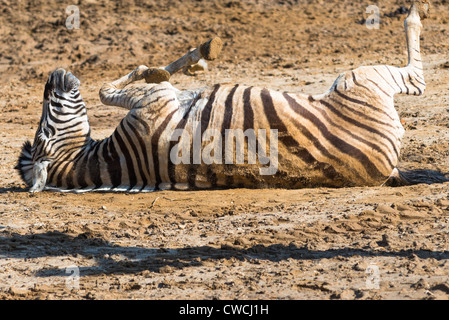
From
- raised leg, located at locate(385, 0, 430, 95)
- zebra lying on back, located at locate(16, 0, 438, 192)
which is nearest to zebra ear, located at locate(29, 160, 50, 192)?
zebra lying on back, located at locate(16, 0, 438, 192)

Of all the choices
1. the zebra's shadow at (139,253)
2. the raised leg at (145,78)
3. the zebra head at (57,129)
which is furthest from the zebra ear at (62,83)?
the zebra's shadow at (139,253)

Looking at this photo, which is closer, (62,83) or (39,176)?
(39,176)

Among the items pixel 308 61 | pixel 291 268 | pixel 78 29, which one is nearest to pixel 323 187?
pixel 291 268

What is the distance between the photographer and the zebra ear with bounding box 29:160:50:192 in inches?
263

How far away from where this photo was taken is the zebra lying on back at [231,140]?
20.2 ft

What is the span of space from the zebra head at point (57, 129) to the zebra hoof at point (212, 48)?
1.41 meters

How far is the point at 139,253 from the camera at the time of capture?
5043 mm

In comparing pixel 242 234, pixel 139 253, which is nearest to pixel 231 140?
pixel 242 234

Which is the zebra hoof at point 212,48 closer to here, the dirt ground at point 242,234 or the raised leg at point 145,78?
the raised leg at point 145,78

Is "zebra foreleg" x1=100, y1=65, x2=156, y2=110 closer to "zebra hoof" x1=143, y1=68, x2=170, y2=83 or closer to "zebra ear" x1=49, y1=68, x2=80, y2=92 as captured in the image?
"zebra hoof" x1=143, y1=68, x2=170, y2=83

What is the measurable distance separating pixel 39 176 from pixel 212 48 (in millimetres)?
2228

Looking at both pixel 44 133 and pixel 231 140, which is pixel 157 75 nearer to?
pixel 44 133
